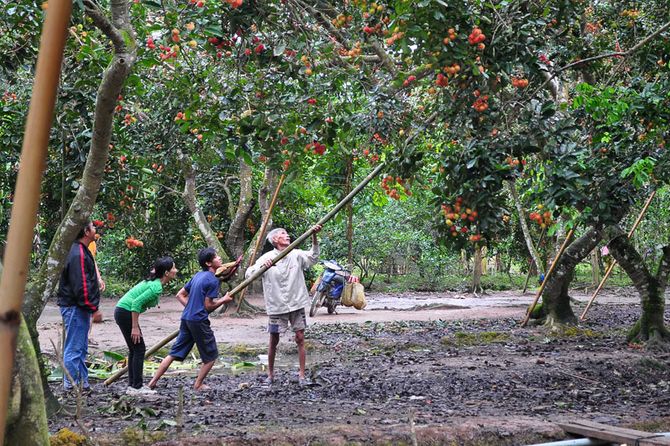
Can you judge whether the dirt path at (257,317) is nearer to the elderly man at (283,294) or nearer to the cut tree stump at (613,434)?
the elderly man at (283,294)

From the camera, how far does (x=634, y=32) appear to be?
33.6 ft

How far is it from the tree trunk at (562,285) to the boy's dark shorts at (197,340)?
A: 743cm

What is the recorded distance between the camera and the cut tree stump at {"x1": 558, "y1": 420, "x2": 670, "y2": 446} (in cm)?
523

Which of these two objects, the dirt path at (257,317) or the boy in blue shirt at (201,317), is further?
the dirt path at (257,317)

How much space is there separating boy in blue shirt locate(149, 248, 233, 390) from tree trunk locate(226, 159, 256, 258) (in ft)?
32.5

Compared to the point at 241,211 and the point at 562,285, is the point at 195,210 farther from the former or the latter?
the point at 562,285

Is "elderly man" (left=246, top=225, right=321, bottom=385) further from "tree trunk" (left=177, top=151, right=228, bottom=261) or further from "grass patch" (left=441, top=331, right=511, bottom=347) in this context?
"tree trunk" (left=177, top=151, right=228, bottom=261)

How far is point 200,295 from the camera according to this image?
7.65 m

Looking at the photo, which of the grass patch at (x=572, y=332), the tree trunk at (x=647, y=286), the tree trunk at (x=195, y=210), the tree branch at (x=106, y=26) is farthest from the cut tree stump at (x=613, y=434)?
the tree trunk at (x=195, y=210)

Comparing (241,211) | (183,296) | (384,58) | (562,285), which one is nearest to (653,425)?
(183,296)

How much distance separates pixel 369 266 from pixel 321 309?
12305mm

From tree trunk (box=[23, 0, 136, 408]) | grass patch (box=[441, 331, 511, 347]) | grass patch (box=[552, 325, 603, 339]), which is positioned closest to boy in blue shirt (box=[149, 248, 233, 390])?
tree trunk (box=[23, 0, 136, 408])

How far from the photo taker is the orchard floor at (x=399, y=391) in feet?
18.7

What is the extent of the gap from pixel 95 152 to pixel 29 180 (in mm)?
5013
